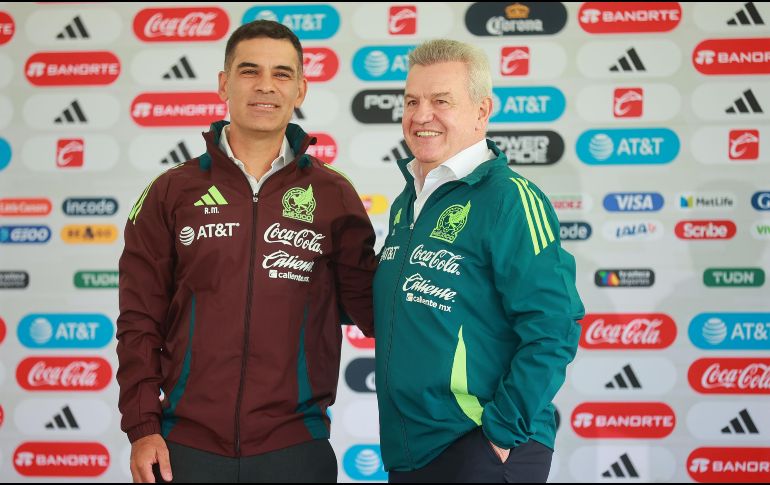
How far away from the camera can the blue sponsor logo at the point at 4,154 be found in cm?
365

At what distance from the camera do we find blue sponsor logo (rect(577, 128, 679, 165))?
3.44 meters

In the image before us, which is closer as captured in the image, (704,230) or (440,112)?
(440,112)

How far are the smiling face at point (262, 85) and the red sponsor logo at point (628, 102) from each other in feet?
6.72

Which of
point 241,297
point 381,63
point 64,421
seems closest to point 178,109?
point 381,63

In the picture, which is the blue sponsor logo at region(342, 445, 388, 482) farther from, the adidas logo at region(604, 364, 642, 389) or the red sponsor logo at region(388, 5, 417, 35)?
the red sponsor logo at region(388, 5, 417, 35)

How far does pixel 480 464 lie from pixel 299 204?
753 mm

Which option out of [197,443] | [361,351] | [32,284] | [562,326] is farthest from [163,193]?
[32,284]

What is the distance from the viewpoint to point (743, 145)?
3.43 m

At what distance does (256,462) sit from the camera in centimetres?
166

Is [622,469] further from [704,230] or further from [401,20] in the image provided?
[401,20]

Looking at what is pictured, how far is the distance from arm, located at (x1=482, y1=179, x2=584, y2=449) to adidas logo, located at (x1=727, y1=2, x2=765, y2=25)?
2.48 m

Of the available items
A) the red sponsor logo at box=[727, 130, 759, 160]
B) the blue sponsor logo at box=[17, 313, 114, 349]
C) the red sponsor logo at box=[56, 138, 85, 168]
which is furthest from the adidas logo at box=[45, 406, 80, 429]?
the red sponsor logo at box=[727, 130, 759, 160]

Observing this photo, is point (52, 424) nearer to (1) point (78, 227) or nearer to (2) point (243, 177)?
(1) point (78, 227)

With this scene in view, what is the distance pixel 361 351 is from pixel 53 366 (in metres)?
1.51
